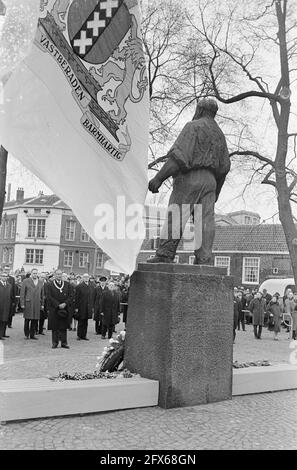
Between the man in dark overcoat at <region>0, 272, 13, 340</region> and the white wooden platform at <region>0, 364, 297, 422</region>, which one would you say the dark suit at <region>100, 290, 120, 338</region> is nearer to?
the man in dark overcoat at <region>0, 272, 13, 340</region>

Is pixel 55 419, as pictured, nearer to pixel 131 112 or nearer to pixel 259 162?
pixel 131 112

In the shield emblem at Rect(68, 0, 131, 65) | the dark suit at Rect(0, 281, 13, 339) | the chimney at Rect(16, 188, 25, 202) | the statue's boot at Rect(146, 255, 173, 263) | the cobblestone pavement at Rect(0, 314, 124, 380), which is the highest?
the chimney at Rect(16, 188, 25, 202)

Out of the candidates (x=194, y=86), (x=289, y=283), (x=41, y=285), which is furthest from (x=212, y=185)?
(x=289, y=283)

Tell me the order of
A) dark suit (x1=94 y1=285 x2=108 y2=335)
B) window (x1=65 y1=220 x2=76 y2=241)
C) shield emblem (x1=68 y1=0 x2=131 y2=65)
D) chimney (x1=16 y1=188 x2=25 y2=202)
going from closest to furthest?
shield emblem (x1=68 y1=0 x2=131 y2=65) < dark suit (x1=94 y1=285 x2=108 y2=335) < window (x1=65 y1=220 x2=76 y2=241) < chimney (x1=16 y1=188 x2=25 y2=202)

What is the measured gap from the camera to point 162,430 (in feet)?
16.1

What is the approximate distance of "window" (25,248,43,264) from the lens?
58.9 metres

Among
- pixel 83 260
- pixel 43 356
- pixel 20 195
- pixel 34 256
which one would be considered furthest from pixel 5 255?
pixel 43 356

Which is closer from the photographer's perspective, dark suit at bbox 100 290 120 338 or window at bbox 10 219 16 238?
dark suit at bbox 100 290 120 338

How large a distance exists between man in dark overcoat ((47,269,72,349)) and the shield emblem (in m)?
6.96

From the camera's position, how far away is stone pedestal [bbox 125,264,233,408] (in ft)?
18.7

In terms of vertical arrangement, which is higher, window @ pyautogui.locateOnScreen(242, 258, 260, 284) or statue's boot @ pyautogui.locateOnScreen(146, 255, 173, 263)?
window @ pyautogui.locateOnScreen(242, 258, 260, 284)

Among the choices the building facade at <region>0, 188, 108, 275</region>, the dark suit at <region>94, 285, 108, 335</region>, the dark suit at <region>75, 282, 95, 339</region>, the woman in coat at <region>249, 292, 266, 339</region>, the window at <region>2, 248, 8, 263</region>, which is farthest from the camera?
the window at <region>2, 248, 8, 263</region>

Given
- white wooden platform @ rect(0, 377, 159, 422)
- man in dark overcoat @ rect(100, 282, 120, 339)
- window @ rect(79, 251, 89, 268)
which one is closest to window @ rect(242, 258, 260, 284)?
man in dark overcoat @ rect(100, 282, 120, 339)

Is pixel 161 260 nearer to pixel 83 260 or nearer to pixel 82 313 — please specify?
pixel 82 313
